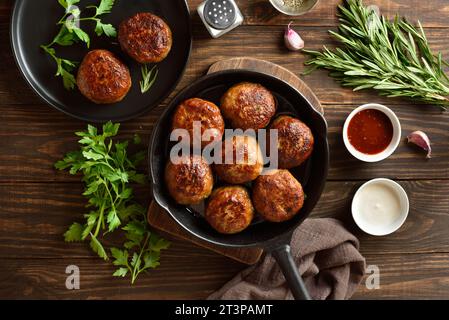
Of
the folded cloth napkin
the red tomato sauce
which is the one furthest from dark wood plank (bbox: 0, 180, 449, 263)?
the red tomato sauce

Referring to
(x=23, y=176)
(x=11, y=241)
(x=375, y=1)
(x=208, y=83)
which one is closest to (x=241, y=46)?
(x=208, y=83)

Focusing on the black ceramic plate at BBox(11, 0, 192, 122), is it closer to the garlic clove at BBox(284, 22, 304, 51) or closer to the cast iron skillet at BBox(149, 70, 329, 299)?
the cast iron skillet at BBox(149, 70, 329, 299)

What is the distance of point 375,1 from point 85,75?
1538mm

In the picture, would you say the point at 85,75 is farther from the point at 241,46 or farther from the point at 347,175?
the point at 347,175

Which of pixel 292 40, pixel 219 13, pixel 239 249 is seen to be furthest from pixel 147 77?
pixel 239 249

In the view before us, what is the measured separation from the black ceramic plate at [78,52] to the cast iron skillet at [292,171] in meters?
0.25

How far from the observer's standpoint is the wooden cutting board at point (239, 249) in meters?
2.55

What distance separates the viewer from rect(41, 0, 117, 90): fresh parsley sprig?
2467mm

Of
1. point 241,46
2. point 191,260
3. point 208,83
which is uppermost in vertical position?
point 241,46

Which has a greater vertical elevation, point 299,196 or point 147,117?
point 147,117

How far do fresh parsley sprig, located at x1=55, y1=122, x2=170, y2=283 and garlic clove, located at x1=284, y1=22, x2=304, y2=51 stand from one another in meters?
0.91

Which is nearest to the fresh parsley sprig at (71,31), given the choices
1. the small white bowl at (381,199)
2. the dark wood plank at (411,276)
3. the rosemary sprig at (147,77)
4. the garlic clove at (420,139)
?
the rosemary sprig at (147,77)

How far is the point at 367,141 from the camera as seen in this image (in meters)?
2.60

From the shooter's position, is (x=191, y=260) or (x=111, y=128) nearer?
(x=111, y=128)
